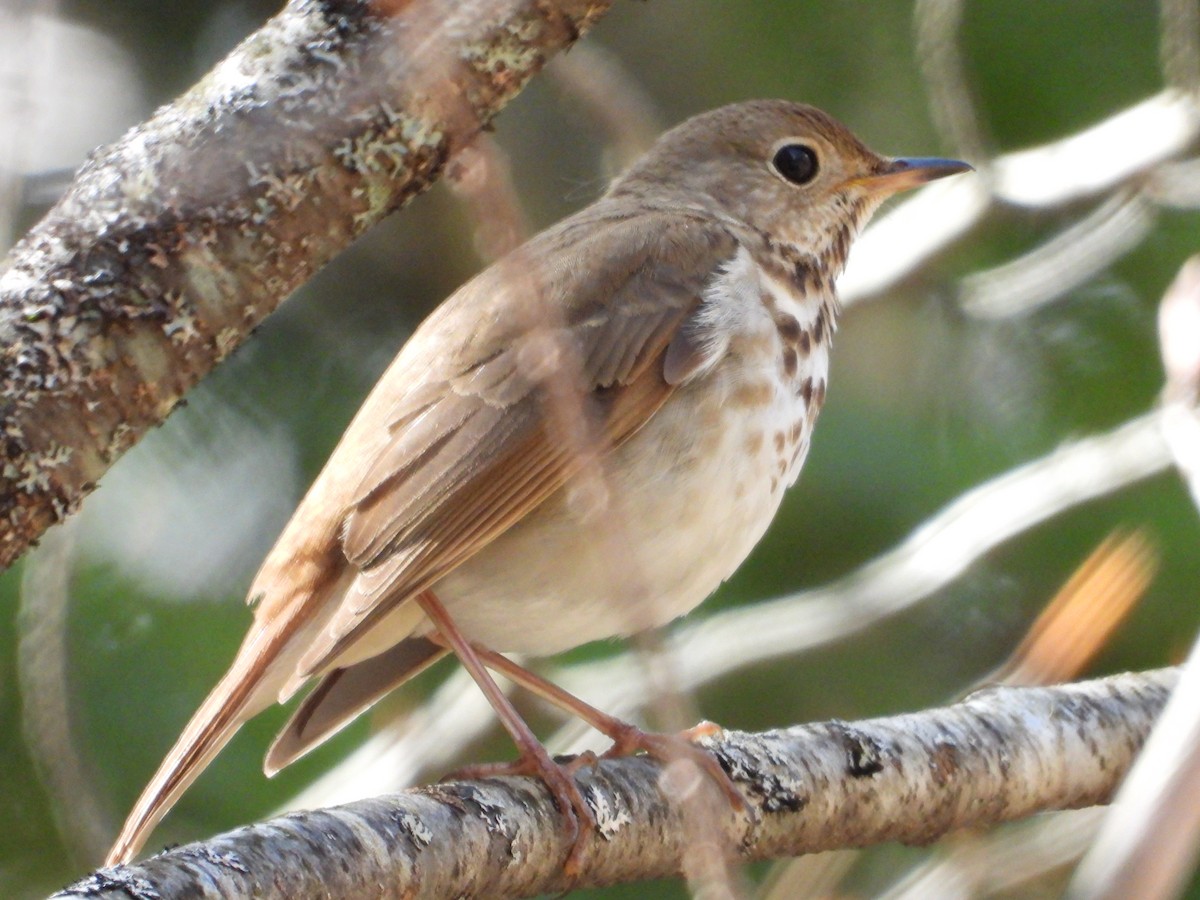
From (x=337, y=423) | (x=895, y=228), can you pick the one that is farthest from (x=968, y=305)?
(x=337, y=423)

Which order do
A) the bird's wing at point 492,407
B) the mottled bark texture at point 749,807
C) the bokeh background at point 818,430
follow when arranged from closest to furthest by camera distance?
the mottled bark texture at point 749,807, the bird's wing at point 492,407, the bokeh background at point 818,430

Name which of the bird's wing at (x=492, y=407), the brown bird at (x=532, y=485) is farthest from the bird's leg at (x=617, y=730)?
the bird's wing at (x=492, y=407)

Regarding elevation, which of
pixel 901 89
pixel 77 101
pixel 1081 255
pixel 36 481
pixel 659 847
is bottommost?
pixel 659 847

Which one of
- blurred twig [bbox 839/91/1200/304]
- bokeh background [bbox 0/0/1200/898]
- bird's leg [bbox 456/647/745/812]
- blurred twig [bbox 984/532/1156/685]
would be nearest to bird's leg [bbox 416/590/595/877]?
bird's leg [bbox 456/647/745/812]

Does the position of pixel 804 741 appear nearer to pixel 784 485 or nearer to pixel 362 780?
pixel 784 485

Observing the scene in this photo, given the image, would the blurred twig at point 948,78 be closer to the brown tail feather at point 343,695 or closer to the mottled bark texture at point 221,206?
the brown tail feather at point 343,695

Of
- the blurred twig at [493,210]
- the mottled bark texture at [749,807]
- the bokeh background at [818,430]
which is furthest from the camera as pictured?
the bokeh background at [818,430]

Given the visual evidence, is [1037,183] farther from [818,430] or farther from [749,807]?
[749,807]
